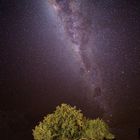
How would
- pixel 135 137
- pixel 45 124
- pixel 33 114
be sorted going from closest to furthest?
1. pixel 45 124
2. pixel 135 137
3. pixel 33 114

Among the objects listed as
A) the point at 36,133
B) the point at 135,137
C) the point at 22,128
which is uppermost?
the point at 22,128

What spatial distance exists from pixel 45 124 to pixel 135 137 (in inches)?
664

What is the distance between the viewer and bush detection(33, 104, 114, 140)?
13539mm

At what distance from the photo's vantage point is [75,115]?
13.8m

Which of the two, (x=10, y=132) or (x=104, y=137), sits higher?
(x=10, y=132)

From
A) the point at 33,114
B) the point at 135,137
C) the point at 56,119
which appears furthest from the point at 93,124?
the point at 33,114

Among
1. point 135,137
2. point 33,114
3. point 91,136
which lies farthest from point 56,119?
point 33,114

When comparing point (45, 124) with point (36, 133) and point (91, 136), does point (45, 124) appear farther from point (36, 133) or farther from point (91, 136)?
point (91, 136)

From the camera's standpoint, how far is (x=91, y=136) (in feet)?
45.6

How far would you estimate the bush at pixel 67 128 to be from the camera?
1354 cm

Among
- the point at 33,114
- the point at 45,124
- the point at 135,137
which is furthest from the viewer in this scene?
the point at 33,114

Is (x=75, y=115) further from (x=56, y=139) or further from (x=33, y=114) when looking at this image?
(x=33, y=114)

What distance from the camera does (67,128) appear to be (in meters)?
13.7

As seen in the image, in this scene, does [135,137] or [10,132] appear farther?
[10,132]
